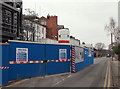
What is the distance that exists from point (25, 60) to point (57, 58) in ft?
13.6

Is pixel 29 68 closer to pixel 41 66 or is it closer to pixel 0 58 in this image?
pixel 41 66

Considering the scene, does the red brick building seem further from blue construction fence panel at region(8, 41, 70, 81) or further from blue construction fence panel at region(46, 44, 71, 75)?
blue construction fence panel at region(8, 41, 70, 81)

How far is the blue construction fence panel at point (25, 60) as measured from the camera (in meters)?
13.2

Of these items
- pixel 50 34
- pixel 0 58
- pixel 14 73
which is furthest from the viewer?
pixel 50 34

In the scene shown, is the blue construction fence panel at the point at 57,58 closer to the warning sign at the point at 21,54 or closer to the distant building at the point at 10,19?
the warning sign at the point at 21,54

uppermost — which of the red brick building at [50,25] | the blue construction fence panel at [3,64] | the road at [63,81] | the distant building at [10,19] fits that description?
the red brick building at [50,25]

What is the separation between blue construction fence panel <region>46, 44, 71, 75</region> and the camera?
16750mm

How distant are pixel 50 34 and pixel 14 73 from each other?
1876 inches

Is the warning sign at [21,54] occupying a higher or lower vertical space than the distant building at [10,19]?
lower

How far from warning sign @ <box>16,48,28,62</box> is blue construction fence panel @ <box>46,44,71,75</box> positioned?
266 centimetres

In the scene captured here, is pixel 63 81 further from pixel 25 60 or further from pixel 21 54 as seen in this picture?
pixel 21 54

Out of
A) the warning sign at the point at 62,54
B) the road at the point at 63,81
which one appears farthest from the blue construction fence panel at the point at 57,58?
the road at the point at 63,81

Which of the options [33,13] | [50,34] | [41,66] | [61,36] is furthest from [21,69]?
[50,34]

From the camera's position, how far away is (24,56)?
14.2 meters
